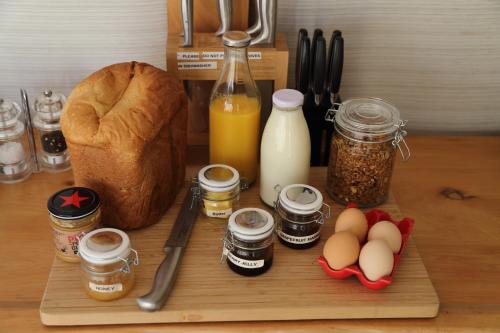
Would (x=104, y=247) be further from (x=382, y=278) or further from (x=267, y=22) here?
(x=267, y=22)

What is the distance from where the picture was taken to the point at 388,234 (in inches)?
35.5

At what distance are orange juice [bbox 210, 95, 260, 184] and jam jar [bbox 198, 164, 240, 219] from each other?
6 centimetres

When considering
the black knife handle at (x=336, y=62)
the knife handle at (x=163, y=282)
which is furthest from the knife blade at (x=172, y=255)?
the black knife handle at (x=336, y=62)

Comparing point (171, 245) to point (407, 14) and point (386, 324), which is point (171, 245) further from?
point (407, 14)

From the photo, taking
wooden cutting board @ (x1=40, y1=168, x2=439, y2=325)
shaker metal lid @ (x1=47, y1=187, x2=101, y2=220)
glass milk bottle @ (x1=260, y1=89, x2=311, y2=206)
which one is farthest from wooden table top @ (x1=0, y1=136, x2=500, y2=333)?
glass milk bottle @ (x1=260, y1=89, x2=311, y2=206)

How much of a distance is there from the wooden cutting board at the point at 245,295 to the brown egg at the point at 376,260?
0.11 feet

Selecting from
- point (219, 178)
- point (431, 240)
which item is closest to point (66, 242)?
point (219, 178)

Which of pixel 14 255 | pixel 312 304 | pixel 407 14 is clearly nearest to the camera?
pixel 312 304

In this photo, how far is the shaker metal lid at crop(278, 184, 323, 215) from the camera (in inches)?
35.6

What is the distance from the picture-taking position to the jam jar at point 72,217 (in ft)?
2.83

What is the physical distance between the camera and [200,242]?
0.96 meters

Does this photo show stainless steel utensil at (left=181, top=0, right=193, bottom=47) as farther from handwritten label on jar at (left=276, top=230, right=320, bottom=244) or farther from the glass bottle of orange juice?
handwritten label on jar at (left=276, top=230, right=320, bottom=244)

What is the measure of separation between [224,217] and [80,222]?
24cm

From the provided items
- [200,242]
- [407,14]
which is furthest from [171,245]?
[407,14]
